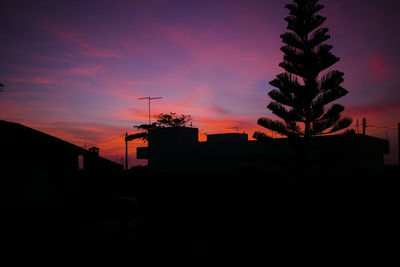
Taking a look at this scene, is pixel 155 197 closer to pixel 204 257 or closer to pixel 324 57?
pixel 204 257

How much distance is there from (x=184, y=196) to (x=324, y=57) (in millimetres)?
10587

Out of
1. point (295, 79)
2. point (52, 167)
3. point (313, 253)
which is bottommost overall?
point (313, 253)

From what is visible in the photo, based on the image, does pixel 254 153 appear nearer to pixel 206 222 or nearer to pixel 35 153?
pixel 206 222

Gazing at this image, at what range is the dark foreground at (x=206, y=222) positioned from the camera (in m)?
7.49

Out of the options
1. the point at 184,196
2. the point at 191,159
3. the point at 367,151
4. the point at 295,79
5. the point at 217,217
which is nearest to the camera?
the point at 217,217

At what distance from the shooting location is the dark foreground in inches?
295

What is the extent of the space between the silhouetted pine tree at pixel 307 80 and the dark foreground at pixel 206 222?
3335 mm

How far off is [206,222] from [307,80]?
935cm

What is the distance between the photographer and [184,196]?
47.9 feet

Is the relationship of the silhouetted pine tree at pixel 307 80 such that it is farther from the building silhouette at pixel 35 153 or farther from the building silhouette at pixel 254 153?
the building silhouette at pixel 35 153

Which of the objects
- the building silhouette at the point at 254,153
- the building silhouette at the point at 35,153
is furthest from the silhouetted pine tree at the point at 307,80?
the building silhouette at the point at 35,153

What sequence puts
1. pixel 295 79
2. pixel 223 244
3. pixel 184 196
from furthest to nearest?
pixel 295 79, pixel 184 196, pixel 223 244

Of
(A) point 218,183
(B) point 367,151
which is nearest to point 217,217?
(A) point 218,183

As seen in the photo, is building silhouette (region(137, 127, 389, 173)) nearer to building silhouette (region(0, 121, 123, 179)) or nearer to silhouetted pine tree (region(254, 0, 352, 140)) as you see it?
silhouetted pine tree (region(254, 0, 352, 140))
